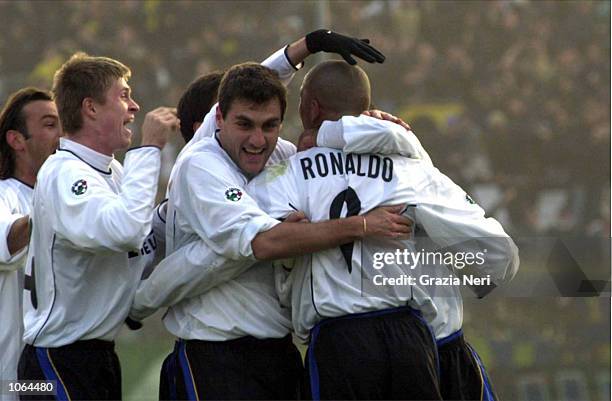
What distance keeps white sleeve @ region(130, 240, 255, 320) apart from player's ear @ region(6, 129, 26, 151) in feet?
3.52

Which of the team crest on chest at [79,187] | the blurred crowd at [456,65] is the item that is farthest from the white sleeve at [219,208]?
the blurred crowd at [456,65]

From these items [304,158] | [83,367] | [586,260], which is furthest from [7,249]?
[586,260]

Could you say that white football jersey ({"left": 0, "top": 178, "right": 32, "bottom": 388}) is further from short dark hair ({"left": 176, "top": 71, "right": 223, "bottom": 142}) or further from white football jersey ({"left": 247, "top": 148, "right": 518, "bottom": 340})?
white football jersey ({"left": 247, "top": 148, "right": 518, "bottom": 340})

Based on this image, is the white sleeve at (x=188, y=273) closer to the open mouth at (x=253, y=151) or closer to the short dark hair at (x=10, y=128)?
the open mouth at (x=253, y=151)

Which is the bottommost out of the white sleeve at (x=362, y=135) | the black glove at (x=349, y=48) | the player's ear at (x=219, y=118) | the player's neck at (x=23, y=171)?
the player's neck at (x=23, y=171)

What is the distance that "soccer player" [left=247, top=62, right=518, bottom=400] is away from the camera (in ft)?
10.9

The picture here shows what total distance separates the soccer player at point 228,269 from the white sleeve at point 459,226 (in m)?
0.12

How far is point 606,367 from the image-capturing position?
7047mm

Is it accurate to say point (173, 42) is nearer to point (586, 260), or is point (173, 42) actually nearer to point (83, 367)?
point (586, 260)

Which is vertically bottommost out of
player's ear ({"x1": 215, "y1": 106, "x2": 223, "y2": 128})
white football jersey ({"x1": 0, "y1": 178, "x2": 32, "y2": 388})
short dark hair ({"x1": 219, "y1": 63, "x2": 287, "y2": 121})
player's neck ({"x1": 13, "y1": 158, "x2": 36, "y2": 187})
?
white football jersey ({"x1": 0, "y1": 178, "x2": 32, "y2": 388})

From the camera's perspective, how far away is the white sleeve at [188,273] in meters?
3.46

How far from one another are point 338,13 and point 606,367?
3470mm

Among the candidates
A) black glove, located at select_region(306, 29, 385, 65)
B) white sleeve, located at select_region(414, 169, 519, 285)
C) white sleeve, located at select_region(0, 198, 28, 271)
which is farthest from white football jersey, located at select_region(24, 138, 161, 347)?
white sleeve, located at select_region(414, 169, 519, 285)

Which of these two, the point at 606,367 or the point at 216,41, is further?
the point at 216,41
